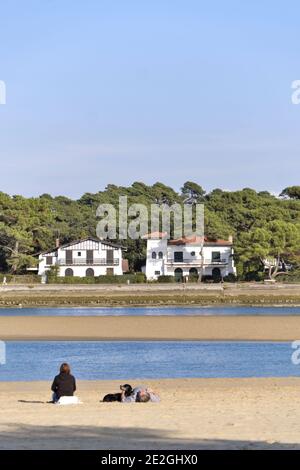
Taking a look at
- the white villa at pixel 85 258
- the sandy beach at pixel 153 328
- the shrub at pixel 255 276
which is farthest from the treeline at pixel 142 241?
the sandy beach at pixel 153 328

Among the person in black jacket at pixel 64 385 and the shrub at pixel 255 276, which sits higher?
the shrub at pixel 255 276

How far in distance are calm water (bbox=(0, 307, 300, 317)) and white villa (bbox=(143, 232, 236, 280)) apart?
30164 mm

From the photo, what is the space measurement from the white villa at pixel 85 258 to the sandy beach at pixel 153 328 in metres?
41.5

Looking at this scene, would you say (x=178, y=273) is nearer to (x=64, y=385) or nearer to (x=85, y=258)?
(x=85, y=258)

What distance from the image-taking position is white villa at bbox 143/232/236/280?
99.5 meters

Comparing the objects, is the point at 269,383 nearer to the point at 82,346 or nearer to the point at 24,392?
the point at 24,392

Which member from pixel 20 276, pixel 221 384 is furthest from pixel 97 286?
pixel 221 384

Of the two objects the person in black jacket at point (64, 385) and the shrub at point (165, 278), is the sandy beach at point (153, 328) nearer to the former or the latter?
the person in black jacket at point (64, 385)

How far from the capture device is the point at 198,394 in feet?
77.1

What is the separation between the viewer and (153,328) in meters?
48.4

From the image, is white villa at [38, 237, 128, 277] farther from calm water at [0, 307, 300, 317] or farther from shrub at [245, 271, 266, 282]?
calm water at [0, 307, 300, 317]

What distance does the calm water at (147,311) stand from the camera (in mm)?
61125

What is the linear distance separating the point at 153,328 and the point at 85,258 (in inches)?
2004

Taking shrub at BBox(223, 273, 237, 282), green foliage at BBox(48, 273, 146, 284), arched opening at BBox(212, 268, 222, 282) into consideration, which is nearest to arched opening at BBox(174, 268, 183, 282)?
arched opening at BBox(212, 268, 222, 282)
